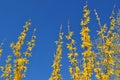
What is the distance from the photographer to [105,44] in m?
8.04

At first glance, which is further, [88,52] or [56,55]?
[56,55]

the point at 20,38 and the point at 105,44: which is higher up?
the point at 20,38

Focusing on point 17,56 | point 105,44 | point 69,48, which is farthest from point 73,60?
point 17,56

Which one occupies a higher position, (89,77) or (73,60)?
(73,60)

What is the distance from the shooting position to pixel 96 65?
314 inches

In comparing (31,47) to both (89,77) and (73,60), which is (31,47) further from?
(89,77)

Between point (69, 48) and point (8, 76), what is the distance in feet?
6.02

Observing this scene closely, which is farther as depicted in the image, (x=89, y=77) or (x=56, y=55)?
(x=56, y=55)

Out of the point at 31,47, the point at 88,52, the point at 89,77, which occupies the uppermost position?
the point at 31,47

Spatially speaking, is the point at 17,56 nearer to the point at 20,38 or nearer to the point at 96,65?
the point at 20,38

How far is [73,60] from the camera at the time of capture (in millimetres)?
8398

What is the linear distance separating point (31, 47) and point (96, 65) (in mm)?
1927

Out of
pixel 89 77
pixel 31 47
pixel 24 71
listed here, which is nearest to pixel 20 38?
pixel 31 47

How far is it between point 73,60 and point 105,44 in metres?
0.94
